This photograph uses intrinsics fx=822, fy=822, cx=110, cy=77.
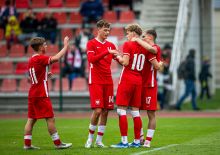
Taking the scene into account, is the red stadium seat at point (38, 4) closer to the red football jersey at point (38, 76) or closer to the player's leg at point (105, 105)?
the player's leg at point (105, 105)

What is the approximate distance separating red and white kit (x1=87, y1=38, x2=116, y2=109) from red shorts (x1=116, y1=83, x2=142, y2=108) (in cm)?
31

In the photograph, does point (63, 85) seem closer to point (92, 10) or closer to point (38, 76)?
point (92, 10)

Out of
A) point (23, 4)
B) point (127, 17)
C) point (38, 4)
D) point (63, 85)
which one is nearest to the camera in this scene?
point (63, 85)

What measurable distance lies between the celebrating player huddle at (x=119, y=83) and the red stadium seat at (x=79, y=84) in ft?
42.0

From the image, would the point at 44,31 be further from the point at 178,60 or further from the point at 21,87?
the point at 178,60

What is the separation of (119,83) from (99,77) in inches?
16.2

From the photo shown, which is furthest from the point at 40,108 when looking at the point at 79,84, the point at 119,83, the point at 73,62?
the point at 73,62

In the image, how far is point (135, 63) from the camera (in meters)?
15.1

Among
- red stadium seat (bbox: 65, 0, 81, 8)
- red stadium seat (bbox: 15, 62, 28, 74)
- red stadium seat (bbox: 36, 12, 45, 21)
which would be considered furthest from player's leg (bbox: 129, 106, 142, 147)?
red stadium seat (bbox: 65, 0, 81, 8)

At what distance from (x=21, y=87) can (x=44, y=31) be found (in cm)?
224

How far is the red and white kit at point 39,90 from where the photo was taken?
49.2 feet

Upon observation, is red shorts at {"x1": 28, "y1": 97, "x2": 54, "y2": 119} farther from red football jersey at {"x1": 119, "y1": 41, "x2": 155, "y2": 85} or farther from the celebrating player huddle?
red football jersey at {"x1": 119, "y1": 41, "x2": 155, "y2": 85}

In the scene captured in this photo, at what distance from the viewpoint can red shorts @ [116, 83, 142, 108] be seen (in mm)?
15078

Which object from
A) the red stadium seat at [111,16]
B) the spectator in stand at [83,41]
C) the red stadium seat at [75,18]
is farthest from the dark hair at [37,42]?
the red stadium seat at [75,18]
